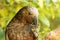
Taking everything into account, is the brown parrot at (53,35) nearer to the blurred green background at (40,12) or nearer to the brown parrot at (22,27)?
the blurred green background at (40,12)

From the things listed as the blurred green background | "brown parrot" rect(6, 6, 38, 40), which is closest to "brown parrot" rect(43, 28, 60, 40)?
the blurred green background

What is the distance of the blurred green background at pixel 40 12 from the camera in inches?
50.3

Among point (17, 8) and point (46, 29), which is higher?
point (17, 8)

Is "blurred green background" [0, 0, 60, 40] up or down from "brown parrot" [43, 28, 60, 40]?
up

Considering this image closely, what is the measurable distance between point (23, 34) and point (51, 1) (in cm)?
30

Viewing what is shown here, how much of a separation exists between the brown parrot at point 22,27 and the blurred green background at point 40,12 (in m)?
0.06

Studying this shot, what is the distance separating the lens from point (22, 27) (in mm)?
1203

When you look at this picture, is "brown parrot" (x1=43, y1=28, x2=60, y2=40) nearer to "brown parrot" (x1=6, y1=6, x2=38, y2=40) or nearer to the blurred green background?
the blurred green background

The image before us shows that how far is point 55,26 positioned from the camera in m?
1.34

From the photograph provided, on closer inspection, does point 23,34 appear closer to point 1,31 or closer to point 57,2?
point 1,31

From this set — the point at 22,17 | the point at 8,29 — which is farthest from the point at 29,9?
the point at 8,29

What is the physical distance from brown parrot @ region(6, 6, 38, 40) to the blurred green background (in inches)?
2.4

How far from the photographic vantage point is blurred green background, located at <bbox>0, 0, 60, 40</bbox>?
128 cm

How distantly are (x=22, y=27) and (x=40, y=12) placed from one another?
187 millimetres
